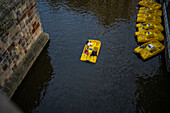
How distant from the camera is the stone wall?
16469mm

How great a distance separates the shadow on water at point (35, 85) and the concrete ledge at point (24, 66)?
68 cm

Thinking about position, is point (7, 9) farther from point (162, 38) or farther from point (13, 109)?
point (162, 38)

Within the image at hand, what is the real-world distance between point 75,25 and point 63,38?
14.0 ft

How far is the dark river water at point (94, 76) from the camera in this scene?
722 inches

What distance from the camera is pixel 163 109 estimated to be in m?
17.7

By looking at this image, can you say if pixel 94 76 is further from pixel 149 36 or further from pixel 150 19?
pixel 150 19

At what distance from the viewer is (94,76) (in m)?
21.4

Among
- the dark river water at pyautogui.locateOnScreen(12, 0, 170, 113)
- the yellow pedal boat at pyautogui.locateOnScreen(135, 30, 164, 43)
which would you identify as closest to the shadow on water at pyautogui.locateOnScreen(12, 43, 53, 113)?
the dark river water at pyautogui.locateOnScreen(12, 0, 170, 113)

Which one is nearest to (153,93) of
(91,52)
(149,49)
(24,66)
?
(149,49)

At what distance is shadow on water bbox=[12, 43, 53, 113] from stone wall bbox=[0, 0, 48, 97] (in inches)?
91.2

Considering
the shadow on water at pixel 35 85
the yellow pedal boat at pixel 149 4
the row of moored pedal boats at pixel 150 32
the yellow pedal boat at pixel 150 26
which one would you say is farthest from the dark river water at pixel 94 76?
the yellow pedal boat at pixel 149 4

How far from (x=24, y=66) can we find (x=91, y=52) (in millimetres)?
9387

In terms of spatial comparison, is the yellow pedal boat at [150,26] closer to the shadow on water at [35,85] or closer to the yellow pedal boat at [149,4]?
the yellow pedal boat at [149,4]

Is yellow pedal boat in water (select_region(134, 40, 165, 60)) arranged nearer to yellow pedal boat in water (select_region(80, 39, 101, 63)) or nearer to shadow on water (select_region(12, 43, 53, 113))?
yellow pedal boat in water (select_region(80, 39, 101, 63))
